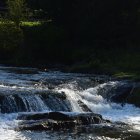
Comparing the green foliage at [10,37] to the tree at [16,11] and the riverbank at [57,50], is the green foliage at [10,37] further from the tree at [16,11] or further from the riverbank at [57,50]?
the tree at [16,11]

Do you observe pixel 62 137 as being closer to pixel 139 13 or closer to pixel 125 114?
pixel 125 114

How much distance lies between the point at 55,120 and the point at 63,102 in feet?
19.0

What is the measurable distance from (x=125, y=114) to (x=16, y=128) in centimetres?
966

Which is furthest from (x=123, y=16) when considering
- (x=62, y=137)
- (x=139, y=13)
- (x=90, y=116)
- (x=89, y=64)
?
(x=62, y=137)

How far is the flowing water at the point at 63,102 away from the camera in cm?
2996

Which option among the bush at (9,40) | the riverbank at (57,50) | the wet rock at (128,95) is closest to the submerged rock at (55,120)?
the wet rock at (128,95)

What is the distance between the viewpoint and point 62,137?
96.1ft

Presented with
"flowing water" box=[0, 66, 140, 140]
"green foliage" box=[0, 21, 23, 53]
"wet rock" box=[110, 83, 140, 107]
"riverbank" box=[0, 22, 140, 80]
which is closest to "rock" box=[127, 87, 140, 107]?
"wet rock" box=[110, 83, 140, 107]

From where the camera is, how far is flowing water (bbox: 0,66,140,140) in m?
30.0

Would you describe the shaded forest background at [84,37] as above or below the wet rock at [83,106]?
above

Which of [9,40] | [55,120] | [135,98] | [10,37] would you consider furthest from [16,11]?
[55,120]

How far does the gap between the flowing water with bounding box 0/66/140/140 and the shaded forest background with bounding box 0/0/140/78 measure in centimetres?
1020

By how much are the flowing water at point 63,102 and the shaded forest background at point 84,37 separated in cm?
1020

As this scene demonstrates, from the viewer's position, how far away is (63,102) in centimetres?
3769
